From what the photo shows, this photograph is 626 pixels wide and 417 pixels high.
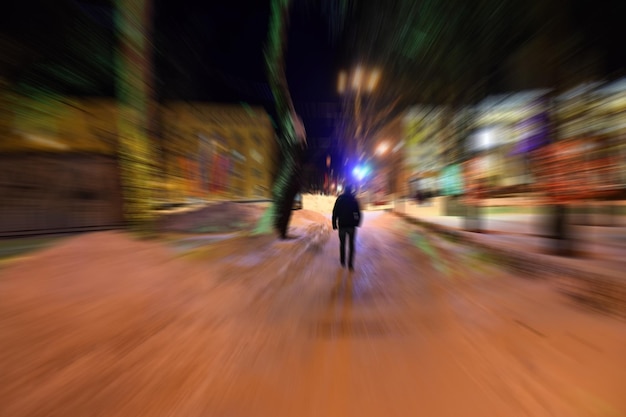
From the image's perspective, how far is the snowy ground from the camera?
1.95m

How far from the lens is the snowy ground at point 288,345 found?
195cm

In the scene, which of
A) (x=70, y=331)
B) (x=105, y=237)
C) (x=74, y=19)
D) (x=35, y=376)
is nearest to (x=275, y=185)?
(x=105, y=237)

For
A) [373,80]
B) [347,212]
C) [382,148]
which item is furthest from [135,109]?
[382,148]

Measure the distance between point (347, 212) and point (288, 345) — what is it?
11.4 ft

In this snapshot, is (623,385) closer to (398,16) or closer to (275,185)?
(275,185)

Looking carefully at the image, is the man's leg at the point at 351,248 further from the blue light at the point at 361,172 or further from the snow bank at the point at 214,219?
the blue light at the point at 361,172

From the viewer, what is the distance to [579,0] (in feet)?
16.9

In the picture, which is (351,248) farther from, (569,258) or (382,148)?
(382,148)

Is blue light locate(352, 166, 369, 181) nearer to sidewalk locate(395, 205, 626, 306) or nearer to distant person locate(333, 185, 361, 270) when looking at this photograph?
sidewalk locate(395, 205, 626, 306)

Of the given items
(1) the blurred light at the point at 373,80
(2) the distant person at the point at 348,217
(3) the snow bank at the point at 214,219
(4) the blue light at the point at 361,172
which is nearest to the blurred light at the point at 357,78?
(1) the blurred light at the point at 373,80

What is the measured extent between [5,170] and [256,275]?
18.1 ft

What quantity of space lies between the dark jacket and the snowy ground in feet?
4.37

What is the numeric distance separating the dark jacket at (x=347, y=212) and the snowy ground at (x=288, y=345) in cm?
133

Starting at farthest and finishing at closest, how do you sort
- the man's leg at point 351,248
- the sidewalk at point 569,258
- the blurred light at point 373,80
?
the blurred light at point 373,80
the man's leg at point 351,248
the sidewalk at point 569,258
